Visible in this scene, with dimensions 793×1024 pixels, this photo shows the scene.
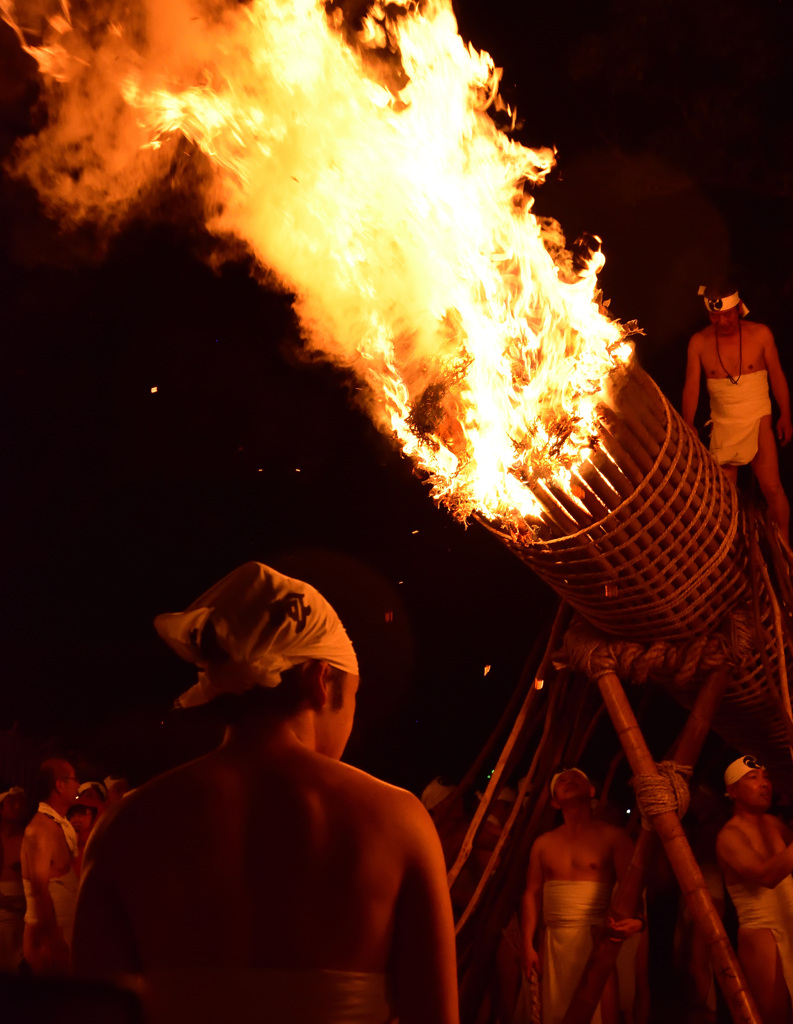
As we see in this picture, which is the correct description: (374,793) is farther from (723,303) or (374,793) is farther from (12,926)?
(12,926)

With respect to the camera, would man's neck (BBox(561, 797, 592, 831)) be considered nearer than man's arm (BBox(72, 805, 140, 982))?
No

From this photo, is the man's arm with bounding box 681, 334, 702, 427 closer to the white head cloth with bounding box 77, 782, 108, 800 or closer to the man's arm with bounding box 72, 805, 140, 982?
the man's arm with bounding box 72, 805, 140, 982

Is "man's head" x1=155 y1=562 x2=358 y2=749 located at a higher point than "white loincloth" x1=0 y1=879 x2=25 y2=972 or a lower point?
higher

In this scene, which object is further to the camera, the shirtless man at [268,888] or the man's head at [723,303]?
the man's head at [723,303]

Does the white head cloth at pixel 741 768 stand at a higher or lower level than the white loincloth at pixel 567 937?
higher

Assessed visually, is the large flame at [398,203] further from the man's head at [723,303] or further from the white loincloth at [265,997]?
the white loincloth at [265,997]

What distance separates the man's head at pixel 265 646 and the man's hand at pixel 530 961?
435 cm

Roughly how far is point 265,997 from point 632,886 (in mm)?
2543

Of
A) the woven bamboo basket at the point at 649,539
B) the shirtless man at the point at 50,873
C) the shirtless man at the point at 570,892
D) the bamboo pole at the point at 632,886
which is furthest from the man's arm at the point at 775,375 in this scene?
the shirtless man at the point at 50,873

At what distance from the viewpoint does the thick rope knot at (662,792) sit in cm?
379

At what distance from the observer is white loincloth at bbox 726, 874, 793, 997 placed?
205 inches

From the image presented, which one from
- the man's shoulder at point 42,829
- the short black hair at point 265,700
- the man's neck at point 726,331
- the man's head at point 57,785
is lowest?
the man's shoulder at point 42,829

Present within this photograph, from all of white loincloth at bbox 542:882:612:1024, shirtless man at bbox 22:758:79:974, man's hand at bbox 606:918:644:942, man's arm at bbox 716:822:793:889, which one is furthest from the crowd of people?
shirtless man at bbox 22:758:79:974

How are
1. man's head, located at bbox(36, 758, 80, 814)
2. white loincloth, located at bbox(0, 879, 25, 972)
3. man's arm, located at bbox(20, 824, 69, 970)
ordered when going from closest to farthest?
man's arm, located at bbox(20, 824, 69, 970)
man's head, located at bbox(36, 758, 80, 814)
white loincloth, located at bbox(0, 879, 25, 972)
